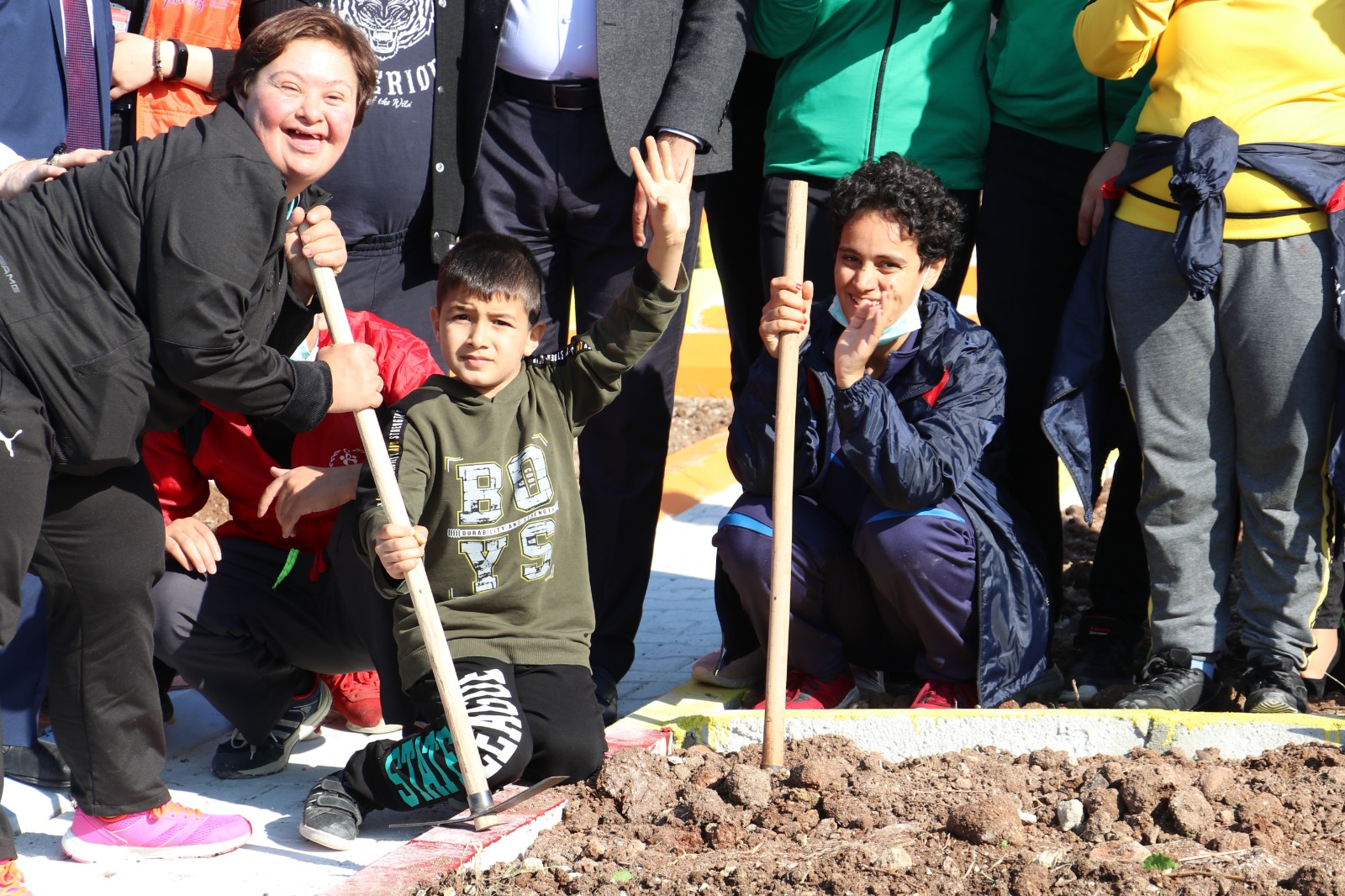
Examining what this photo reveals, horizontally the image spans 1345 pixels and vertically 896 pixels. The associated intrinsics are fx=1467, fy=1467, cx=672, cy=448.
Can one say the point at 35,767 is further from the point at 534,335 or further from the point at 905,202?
the point at 905,202

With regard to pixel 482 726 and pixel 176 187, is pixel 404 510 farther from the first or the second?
pixel 176 187

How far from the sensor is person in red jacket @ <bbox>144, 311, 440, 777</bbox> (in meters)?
3.66

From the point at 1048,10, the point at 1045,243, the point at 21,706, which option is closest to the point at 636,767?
the point at 21,706

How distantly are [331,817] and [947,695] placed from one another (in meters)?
1.58

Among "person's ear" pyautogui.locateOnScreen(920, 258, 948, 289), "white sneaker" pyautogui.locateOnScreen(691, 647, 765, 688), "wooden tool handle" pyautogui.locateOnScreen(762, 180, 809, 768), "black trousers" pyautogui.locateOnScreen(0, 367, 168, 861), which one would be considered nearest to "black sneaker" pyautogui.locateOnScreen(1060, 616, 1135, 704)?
"white sneaker" pyautogui.locateOnScreen(691, 647, 765, 688)

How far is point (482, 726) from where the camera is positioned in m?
3.21

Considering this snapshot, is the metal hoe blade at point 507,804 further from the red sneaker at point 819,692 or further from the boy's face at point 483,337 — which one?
the boy's face at point 483,337

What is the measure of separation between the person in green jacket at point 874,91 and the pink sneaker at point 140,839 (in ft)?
6.90

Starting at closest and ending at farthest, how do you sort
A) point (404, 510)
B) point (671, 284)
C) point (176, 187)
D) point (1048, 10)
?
point (176, 187), point (404, 510), point (671, 284), point (1048, 10)

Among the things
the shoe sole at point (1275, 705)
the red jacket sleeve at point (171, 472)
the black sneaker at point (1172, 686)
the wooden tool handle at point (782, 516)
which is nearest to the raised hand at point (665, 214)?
the wooden tool handle at point (782, 516)

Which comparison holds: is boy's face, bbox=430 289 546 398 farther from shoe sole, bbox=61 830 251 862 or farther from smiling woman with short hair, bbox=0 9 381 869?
shoe sole, bbox=61 830 251 862

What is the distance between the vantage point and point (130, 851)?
3.22 metres

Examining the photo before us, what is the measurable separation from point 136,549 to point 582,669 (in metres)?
1.05

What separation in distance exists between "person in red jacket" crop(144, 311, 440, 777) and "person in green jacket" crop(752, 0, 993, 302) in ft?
3.97
